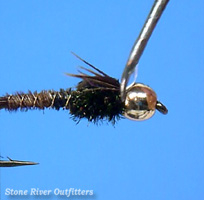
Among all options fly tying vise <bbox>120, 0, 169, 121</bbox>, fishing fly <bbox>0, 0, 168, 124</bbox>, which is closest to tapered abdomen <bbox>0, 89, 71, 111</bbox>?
fishing fly <bbox>0, 0, 168, 124</bbox>

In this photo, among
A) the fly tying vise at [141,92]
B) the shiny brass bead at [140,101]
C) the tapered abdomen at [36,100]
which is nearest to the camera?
the fly tying vise at [141,92]

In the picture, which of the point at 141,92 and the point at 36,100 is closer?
the point at 141,92

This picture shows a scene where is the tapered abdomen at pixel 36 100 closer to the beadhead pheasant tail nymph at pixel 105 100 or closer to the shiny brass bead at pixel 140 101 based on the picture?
the beadhead pheasant tail nymph at pixel 105 100

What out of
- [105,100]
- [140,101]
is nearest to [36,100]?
[105,100]

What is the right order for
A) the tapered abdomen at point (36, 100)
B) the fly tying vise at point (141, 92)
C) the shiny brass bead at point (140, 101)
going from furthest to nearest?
the tapered abdomen at point (36, 100)
the shiny brass bead at point (140, 101)
the fly tying vise at point (141, 92)

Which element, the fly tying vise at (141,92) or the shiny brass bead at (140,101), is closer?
the fly tying vise at (141,92)

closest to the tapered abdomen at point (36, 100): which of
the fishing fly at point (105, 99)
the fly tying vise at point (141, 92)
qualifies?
the fishing fly at point (105, 99)

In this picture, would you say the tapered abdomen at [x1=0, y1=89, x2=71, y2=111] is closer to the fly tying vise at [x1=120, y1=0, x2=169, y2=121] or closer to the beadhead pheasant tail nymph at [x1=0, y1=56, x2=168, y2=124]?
the beadhead pheasant tail nymph at [x1=0, y1=56, x2=168, y2=124]

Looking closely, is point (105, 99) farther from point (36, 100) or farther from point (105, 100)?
point (36, 100)

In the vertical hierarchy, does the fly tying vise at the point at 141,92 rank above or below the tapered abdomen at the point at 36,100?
below
